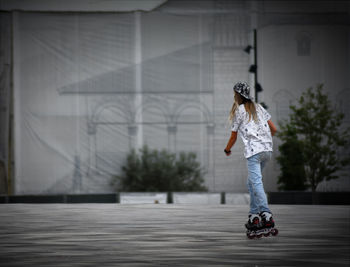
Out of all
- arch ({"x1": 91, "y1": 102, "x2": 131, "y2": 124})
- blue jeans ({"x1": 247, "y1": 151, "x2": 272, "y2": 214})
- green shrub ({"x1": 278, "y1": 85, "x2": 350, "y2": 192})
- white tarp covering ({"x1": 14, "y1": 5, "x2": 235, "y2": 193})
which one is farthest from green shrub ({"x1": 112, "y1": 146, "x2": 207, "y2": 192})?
blue jeans ({"x1": 247, "y1": 151, "x2": 272, "y2": 214})

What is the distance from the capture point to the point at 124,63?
62.6 ft

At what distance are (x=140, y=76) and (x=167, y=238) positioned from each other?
1290 cm

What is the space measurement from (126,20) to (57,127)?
3.59 meters

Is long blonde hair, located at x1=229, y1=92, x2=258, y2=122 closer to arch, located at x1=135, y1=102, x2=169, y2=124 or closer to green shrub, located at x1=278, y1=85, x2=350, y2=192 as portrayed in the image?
green shrub, located at x1=278, y1=85, x2=350, y2=192

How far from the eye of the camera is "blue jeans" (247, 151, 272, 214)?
6.41m

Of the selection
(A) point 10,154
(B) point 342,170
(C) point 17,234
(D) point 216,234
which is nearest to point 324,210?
(D) point 216,234

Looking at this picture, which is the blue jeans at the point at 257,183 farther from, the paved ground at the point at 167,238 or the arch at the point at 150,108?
the arch at the point at 150,108

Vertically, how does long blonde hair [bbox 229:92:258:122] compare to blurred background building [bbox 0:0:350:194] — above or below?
below

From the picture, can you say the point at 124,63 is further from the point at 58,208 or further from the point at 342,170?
the point at 58,208

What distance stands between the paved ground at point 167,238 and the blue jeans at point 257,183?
1.00 ft

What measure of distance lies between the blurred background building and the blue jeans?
11.6m

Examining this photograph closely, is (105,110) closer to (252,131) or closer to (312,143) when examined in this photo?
(312,143)

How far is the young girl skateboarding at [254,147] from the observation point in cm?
640

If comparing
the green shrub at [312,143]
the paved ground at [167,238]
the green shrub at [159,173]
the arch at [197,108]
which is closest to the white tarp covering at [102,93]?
the arch at [197,108]
